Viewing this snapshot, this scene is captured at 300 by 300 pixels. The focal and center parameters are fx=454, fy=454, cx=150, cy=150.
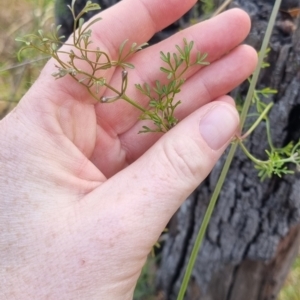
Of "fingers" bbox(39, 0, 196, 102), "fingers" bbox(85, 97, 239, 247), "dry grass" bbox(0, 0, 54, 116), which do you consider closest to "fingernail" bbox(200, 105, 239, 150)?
"fingers" bbox(85, 97, 239, 247)

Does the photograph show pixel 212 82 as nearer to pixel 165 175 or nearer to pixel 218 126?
pixel 218 126

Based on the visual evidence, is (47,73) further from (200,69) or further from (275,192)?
(275,192)

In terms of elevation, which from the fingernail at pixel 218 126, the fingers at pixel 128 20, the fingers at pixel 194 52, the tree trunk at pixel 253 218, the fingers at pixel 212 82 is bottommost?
the tree trunk at pixel 253 218

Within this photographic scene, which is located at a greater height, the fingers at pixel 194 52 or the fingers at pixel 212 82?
the fingers at pixel 194 52

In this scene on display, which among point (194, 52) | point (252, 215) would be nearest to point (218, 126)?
point (194, 52)

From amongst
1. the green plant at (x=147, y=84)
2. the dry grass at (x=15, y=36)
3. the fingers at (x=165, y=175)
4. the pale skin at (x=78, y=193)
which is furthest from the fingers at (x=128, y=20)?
the dry grass at (x=15, y=36)

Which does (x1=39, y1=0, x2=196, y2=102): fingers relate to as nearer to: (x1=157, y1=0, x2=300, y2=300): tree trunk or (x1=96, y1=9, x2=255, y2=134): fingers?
(x1=96, y1=9, x2=255, y2=134): fingers

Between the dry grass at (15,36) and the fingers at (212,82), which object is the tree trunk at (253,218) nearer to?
the fingers at (212,82)
